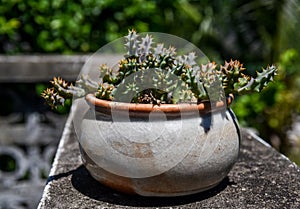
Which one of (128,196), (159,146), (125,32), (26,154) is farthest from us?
(125,32)

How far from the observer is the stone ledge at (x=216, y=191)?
5.60 ft

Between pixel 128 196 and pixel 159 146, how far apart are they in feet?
0.89

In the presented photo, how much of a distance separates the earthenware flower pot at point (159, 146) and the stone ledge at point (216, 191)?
0.05 meters

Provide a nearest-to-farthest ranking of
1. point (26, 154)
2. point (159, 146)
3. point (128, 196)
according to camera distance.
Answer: point (159, 146), point (128, 196), point (26, 154)

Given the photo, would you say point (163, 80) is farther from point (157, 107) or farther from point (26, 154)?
point (26, 154)

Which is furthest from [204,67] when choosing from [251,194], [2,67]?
[2,67]

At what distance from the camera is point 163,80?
1702 mm

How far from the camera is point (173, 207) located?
5.53ft

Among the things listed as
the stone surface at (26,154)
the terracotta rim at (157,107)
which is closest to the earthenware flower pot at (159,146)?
the terracotta rim at (157,107)

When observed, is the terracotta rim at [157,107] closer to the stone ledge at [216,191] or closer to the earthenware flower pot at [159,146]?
the earthenware flower pot at [159,146]

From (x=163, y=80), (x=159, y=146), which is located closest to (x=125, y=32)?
(x=163, y=80)

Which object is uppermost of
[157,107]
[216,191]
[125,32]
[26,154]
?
[157,107]

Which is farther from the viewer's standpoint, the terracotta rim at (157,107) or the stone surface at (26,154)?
the stone surface at (26,154)

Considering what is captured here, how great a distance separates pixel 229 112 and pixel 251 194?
319 millimetres
